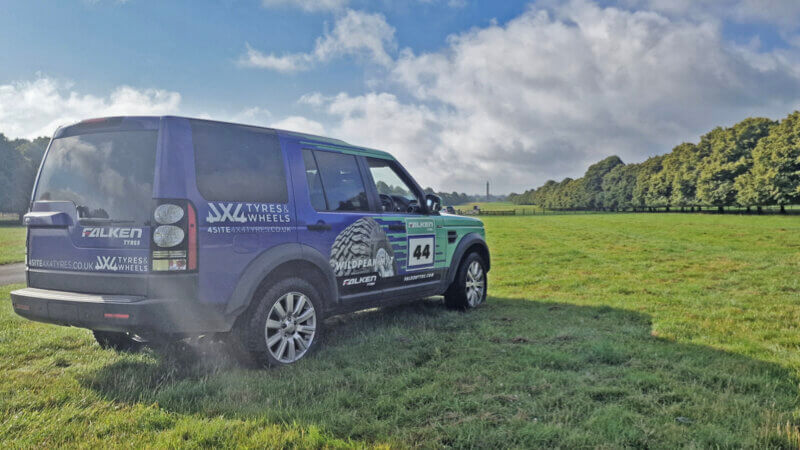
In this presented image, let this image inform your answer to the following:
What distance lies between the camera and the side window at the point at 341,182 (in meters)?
5.21

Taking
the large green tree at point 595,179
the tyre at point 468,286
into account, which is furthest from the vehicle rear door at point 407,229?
the large green tree at point 595,179

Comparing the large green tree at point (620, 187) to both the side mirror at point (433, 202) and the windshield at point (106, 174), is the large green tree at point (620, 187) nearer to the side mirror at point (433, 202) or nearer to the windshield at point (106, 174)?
the side mirror at point (433, 202)

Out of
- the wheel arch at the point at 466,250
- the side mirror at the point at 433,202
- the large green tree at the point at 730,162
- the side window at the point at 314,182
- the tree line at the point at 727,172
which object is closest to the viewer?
the side window at the point at 314,182

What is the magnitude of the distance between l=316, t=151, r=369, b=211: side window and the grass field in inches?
56.3

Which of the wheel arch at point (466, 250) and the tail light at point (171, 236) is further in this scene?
the wheel arch at point (466, 250)

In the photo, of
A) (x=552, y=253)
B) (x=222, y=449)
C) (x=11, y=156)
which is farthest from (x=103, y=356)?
(x=11, y=156)

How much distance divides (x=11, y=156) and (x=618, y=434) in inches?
2450

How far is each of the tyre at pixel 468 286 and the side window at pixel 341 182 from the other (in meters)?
2.21

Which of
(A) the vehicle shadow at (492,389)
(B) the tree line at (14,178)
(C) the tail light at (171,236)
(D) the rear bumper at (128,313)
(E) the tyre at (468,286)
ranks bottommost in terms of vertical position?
(A) the vehicle shadow at (492,389)

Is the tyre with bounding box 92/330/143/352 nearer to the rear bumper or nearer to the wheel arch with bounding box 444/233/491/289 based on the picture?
the rear bumper

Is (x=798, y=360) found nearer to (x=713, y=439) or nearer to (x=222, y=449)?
(x=713, y=439)

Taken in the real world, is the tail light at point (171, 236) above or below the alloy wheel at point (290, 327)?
above

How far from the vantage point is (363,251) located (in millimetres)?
5438

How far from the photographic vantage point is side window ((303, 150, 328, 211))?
4.99 m
